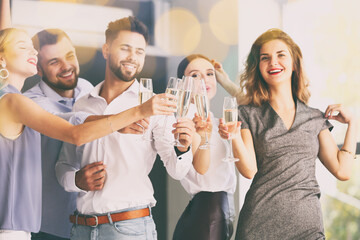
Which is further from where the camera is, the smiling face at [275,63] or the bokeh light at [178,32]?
the bokeh light at [178,32]

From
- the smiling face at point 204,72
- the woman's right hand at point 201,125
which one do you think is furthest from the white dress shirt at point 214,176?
the woman's right hand at point 201,125

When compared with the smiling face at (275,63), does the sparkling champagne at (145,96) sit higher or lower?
lower

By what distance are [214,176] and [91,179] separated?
77cm

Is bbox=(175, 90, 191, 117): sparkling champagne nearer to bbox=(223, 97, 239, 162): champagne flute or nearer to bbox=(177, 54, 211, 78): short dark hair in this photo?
bbox=(223, 97, 239, 162): champagne flute

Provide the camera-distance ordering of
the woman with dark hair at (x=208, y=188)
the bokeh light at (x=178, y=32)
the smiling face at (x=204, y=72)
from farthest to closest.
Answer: the bokeh light at (x=178, y=32)
the smiling face at (x=204, y=72)
the woman with dark hair at (x=208, y=188)

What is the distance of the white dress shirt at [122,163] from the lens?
208 centimetres

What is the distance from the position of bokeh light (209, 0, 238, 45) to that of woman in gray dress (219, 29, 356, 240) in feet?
1.72

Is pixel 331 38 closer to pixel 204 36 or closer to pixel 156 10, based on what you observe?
pixel 204 36

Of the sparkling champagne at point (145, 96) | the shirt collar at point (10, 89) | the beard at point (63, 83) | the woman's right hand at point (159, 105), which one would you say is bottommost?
the woman's right hand at point (159, 105)

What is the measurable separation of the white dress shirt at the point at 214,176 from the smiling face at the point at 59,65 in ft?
2.35

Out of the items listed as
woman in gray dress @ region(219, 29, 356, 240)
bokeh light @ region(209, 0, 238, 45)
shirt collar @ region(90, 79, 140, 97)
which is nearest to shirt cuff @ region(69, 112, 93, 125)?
shirt collar @ region(90, 79, 140, 97)

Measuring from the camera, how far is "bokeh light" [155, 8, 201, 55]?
271 centimetres

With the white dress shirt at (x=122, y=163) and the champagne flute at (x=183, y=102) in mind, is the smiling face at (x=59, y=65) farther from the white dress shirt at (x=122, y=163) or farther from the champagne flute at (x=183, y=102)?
the champagne flute at (x=183, y=102)

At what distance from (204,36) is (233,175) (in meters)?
0.99
